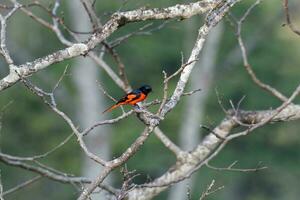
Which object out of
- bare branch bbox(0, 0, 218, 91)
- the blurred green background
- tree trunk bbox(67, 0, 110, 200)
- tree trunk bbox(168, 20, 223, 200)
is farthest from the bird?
the blurred green background

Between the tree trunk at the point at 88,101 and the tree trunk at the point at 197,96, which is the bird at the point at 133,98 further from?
the tree trunk at the point at 197,96

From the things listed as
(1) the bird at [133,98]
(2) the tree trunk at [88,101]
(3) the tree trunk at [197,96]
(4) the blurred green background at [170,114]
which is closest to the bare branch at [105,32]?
(1) the bird at [133,98]

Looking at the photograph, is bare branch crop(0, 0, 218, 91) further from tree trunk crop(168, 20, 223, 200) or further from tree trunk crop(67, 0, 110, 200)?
tree trunk crop(168, 20, 223, 200)

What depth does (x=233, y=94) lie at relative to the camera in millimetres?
34219

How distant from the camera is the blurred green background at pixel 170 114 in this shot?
32.3m

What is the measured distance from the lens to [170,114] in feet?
108

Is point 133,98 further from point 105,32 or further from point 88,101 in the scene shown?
point 88,101

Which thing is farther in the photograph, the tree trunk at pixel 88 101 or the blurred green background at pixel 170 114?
the blurred green background at pixel 170 114

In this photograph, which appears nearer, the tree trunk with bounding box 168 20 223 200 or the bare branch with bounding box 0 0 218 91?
the bare branch with bounding box 0 0 218 91

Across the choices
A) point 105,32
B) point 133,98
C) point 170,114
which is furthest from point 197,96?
point 105,32

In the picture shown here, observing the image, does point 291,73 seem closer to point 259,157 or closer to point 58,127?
point 259,157

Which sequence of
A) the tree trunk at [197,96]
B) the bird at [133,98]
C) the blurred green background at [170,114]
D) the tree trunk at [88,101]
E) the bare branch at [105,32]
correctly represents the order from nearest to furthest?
the bare branch at [105,32] < the bird at [133,98] < the tree trunk at [88,101] < the tree trunk at [197,96] < the blurred green background at [170,114]

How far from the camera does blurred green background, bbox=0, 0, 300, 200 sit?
32312 mm

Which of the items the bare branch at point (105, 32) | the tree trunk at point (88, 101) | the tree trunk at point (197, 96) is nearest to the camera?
the bare branch at point (105, 32)
